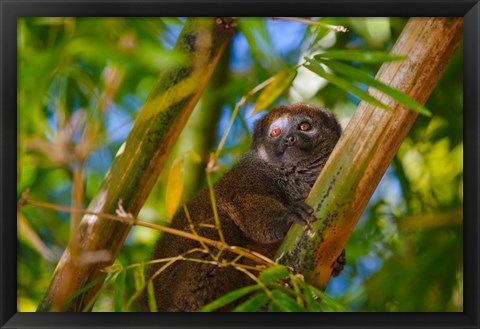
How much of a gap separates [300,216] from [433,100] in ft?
4.28

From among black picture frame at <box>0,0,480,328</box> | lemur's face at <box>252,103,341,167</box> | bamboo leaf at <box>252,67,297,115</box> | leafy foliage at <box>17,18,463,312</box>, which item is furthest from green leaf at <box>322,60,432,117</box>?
lemur's face at <box>252,103,341,167</box>

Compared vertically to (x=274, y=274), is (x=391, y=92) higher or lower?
higher

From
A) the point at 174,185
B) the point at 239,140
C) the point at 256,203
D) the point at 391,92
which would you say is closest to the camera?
the point at 391,92

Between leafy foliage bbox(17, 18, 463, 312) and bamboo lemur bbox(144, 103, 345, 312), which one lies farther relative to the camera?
bamboo lemur bbox(144, 103, 345, 312)

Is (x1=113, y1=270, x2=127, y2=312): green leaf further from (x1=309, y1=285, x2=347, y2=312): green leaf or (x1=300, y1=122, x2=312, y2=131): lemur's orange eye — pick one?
(x1=300, y1=122, x2=312, y2=131): lemur's orange eye

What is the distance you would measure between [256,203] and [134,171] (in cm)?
70

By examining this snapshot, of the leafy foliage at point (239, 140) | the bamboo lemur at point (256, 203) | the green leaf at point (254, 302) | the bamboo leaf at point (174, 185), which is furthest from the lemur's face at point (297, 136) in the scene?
the green leaf at point (254, 302)

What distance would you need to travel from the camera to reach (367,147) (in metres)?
2.81

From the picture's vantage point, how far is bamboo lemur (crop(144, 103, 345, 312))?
3402 mm

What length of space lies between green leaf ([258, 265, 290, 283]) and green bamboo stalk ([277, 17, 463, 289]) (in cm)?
9

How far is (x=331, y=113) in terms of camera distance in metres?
4.04

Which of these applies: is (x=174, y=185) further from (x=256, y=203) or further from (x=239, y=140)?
(x=239, y=140)
